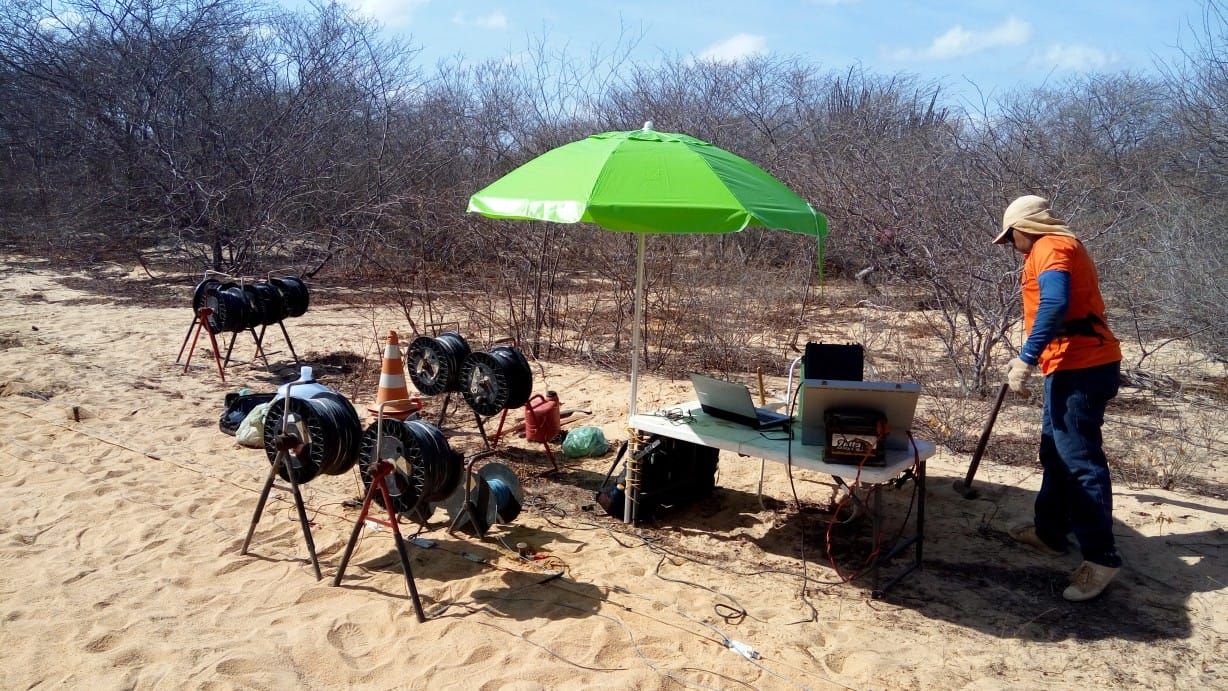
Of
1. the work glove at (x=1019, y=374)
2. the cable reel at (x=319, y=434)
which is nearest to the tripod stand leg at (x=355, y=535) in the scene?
the cable reel at (x=319, y=434)

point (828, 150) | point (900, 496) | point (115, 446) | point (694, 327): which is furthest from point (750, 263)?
point (115, 446)

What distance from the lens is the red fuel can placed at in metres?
6.38

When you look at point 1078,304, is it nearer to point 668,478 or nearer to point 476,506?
point 668,478

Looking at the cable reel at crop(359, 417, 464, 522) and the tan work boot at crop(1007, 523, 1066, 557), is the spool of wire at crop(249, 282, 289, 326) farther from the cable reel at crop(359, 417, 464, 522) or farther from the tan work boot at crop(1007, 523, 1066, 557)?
the tan work boot at crop(1007, 523, 1066, 557)

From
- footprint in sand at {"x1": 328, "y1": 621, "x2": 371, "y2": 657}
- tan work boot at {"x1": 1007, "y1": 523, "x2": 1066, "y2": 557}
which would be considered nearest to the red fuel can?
footprint in sand at {"x1": 328, "y1": 621, "x2": 371, "y2": 657}

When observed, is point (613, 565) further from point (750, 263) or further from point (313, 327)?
point (750, 263)

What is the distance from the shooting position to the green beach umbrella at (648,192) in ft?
13.9

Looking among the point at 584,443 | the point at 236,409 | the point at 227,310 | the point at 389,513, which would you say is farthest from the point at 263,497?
the point at 227,310

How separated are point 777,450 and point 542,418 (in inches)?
94.2

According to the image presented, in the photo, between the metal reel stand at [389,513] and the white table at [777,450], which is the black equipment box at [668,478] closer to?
the white table at [777,450]

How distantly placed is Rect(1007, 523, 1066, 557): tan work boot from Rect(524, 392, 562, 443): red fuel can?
10.1ft

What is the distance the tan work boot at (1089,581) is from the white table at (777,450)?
727mm

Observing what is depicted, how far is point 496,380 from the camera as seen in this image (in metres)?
5.91

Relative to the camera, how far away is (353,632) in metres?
3.81
